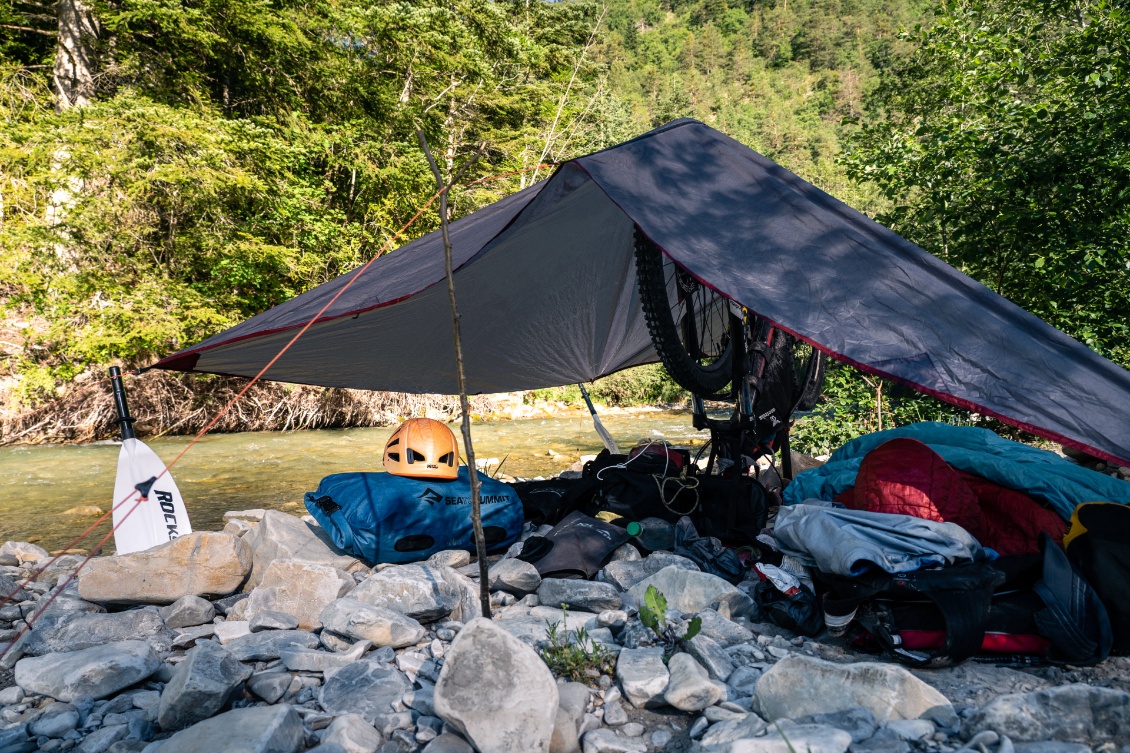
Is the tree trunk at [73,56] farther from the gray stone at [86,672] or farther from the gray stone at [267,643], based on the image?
the gray stone at [267,643]

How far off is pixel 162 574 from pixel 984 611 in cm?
288

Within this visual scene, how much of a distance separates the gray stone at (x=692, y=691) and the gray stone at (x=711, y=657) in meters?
0.08

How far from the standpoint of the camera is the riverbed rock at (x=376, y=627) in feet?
6.97

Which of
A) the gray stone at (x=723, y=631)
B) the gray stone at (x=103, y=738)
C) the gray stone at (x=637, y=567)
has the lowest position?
the gray stone at (x=637, y=567)

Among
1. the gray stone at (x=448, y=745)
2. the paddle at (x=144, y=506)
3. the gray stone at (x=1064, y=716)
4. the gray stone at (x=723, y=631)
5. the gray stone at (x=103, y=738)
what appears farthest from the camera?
the paddle at (x=144, y=506)

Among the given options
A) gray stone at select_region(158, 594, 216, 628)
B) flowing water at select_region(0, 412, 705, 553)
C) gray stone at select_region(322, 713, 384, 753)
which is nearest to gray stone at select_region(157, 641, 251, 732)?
gray stone at select_region(322, 713, 384, 753)

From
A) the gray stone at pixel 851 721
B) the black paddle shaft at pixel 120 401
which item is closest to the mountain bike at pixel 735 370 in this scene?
the gray stone at pixel 851 721

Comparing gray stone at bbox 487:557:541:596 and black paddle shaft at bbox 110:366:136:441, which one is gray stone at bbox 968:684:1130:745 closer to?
gray stone at bbox 487:557:541:596

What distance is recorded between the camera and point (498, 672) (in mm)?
1530

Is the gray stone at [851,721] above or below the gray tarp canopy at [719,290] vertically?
below

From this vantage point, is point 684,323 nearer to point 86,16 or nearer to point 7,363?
point 7,363

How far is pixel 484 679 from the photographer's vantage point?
1.53 meters

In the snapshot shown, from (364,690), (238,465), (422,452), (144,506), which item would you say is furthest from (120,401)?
(238,465)

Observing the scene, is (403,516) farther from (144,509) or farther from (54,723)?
(144,509)
